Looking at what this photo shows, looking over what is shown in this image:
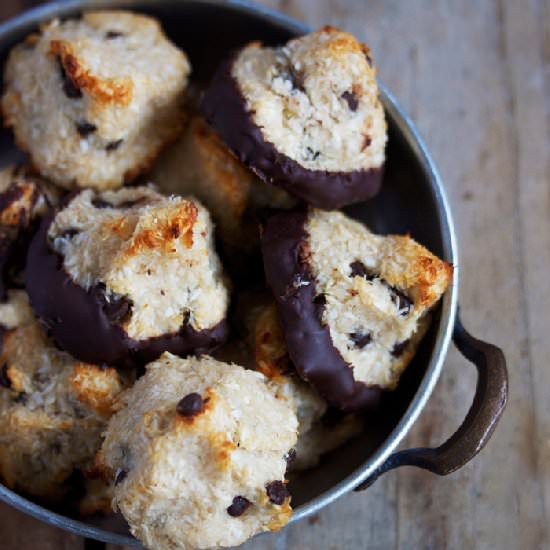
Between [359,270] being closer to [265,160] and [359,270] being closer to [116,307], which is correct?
[265,160]

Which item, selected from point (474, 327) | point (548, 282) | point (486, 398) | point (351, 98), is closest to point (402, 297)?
point (486, 398)

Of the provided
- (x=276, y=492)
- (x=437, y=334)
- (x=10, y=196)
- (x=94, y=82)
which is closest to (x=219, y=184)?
(x=94, y=82)

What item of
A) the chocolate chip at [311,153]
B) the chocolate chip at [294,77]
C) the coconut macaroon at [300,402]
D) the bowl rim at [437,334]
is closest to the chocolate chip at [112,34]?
the bowl rim at [437,334]

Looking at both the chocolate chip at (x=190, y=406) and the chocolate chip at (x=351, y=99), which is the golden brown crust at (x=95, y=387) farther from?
the chocolate chip at (x=351, y=99)

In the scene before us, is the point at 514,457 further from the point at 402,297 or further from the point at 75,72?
the point at 75,72

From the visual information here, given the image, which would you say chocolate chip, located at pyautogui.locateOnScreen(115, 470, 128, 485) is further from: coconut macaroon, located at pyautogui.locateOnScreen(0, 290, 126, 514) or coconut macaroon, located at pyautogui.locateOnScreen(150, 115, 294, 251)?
coconut macaroon, located at pyautogui.locateOnScreen(150, 115, 294, 251)

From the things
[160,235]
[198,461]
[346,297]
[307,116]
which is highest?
[307,116]
